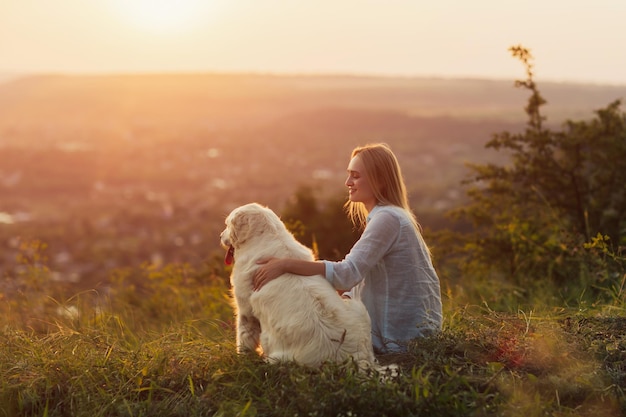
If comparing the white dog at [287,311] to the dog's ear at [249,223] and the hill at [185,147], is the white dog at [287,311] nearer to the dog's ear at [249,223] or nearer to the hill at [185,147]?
the dog's ear at [249,223]

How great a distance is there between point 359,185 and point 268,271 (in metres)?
1.10

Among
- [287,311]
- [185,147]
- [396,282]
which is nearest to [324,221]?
[396,282]

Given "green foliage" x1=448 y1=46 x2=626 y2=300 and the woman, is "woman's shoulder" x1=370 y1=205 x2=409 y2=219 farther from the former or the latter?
"green foliage" x1=448 y1=46 x2=626 y2=300

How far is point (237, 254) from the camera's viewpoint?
4969 mm

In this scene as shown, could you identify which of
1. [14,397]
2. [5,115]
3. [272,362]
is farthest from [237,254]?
[5,115]

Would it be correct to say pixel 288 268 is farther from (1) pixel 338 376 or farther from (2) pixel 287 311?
(1) pixel 338 376

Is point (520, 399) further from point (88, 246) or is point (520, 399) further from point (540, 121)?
point (88, 246)

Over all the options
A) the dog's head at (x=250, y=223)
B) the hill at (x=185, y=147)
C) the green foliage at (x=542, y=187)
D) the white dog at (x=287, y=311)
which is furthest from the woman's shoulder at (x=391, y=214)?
the hill at (x=185, y=147)

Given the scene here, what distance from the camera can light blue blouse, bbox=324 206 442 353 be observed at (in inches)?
190

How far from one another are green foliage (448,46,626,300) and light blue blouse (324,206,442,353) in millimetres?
5118

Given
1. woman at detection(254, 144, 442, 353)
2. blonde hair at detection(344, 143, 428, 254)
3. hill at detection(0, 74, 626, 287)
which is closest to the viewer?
woman at detection(254, 144, 442, 353)

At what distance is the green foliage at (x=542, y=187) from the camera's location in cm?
1024

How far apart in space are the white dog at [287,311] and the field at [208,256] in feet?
0.53

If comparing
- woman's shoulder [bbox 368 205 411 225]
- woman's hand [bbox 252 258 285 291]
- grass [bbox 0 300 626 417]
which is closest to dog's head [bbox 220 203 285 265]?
woman's hand [bbox 252 258 285 291]
